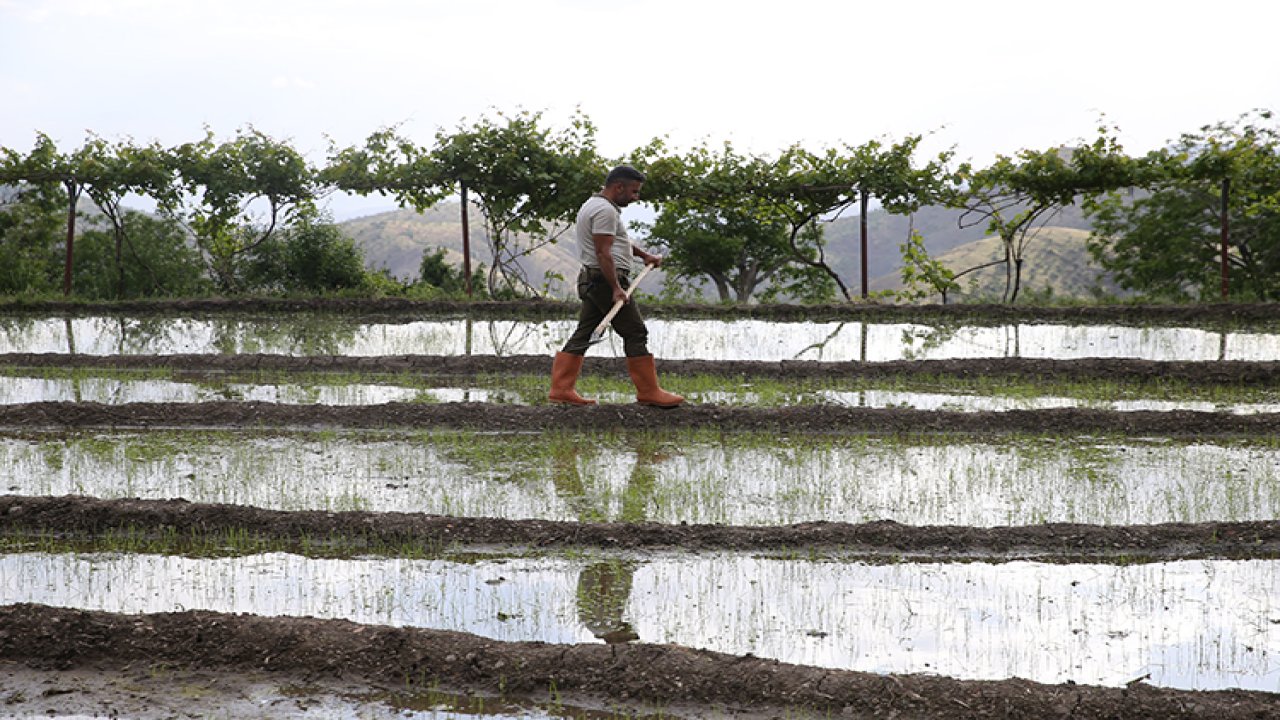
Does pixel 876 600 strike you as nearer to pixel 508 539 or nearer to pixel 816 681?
pixel 816 681

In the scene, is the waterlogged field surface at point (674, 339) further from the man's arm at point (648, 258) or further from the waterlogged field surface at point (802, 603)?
the waterlogged field surface at point (802, 603)

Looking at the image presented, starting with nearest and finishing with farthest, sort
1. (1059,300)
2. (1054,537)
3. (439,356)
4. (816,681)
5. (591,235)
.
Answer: (816,681), (1054,537), (591,235), (439,356), (1059,300)

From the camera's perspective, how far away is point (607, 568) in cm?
564

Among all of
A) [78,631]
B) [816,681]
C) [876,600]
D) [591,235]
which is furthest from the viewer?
[591,235]

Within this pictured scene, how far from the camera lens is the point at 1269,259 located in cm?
1902

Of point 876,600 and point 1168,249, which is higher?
point 1168,249

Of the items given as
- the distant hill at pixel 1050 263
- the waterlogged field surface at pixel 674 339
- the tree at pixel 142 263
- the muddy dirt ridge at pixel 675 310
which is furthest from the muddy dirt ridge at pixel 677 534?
the distant hill at pixel 1050 263

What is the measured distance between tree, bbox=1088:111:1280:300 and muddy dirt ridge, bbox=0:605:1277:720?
15291 mm

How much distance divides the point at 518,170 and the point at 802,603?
14893mm

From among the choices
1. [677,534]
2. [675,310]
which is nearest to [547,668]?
[677,534]

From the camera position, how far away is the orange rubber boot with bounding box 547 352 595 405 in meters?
9.52

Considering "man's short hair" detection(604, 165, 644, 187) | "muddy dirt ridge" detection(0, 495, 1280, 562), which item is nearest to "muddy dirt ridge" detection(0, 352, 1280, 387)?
"man's short hair" detection(604, 165, 644, 187)

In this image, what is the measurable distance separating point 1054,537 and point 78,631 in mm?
4472

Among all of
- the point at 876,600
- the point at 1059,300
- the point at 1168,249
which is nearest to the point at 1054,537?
the point at 876,600
